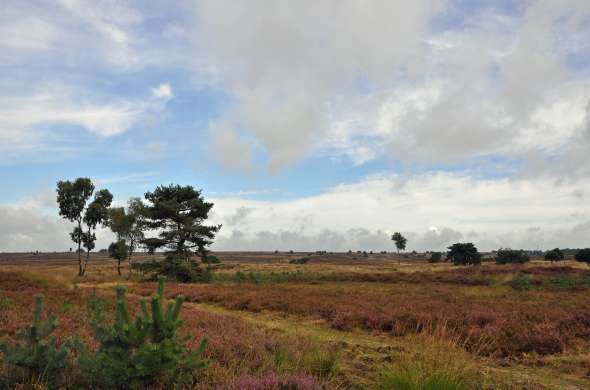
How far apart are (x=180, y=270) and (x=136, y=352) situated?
37.7m

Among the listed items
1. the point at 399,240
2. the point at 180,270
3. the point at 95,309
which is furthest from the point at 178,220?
the point at 399,240

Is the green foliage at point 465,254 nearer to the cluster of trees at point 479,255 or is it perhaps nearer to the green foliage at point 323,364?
the cluster of trees at point 479,255

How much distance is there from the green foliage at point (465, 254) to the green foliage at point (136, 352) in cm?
8170

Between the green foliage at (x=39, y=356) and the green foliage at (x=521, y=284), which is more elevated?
the green foliage at (x=39, y=356)

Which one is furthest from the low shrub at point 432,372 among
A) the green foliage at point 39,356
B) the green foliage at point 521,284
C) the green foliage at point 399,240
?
the green foliage at point 399,240

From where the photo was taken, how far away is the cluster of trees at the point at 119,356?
5262 millimetres

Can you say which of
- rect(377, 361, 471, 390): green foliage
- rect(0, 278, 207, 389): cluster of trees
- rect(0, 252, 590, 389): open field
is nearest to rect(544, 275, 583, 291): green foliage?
rect(0, 252, 590, 389): open field

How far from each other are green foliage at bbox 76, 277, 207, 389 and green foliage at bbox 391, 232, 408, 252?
386 feet

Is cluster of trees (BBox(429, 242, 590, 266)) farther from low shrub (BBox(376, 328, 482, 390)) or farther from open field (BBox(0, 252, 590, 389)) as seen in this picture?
low shrub (BBox(376, 328, 482, 390))

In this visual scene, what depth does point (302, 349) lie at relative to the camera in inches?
338

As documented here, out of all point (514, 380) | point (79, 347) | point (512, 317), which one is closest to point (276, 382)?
point (79, 347)

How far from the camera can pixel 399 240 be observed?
121 meters

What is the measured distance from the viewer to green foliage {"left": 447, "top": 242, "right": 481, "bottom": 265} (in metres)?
80.0

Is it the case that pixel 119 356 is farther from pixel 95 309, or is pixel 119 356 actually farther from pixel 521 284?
pixel 521 284
